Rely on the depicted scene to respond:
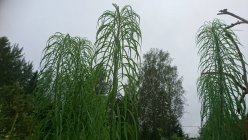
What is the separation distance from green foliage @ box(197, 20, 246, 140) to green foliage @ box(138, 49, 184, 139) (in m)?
25.8

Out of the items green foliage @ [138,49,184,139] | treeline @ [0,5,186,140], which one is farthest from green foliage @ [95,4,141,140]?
green foliage @ [138,49,184,139]

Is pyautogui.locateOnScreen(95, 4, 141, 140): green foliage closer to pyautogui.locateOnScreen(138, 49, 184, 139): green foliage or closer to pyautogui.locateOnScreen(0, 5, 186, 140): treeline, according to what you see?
pyautogui.locateOnScreen(0, 5, 186, 140): treeline

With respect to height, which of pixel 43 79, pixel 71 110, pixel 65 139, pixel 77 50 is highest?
pixel 77 50

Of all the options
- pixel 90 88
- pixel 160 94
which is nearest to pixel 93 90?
pixel 90 88

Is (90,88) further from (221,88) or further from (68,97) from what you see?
(221,88)

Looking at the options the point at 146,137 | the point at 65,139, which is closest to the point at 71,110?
the point at 65,139

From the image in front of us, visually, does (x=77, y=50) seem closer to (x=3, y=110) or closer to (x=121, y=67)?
(x=121, y=67)

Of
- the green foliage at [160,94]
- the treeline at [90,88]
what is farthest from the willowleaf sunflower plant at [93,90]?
the green foliage at [160,94]

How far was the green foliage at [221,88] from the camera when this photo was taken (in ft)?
20.1

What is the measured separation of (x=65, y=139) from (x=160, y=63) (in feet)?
114

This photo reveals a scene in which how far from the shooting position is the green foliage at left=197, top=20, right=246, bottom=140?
20.1 feet

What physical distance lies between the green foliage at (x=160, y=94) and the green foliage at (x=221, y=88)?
84.7 ft

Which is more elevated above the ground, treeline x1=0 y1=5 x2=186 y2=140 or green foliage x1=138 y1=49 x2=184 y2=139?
green foliage x1=138 y1=49 x2=184 y2=139

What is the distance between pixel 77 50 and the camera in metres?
5.04
